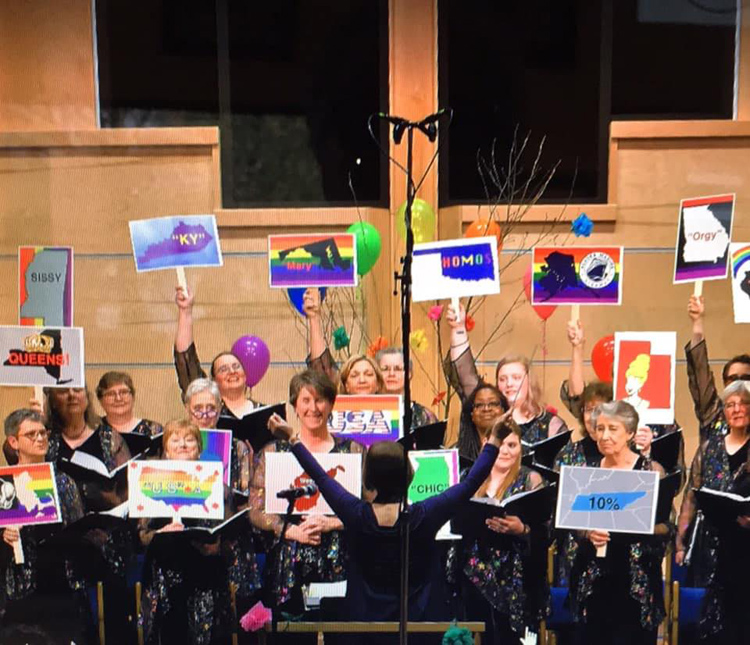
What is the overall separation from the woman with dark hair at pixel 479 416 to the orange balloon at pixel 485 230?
2.04 feet

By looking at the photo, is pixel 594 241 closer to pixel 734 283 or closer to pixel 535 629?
pixel 734 283

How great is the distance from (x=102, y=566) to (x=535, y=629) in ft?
5.68

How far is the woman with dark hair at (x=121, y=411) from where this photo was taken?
3623 mm

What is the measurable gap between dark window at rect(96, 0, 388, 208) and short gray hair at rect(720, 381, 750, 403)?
1.61 meters

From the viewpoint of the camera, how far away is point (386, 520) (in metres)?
2.93

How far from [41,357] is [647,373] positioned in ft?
8.20

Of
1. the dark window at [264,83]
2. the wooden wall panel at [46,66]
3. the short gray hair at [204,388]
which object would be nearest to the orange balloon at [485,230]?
the dark window at [264,83]

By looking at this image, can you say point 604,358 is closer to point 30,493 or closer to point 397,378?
point 397,378

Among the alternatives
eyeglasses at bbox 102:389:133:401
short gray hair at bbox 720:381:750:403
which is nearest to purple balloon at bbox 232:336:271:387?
eyeglasses at bbox 102:389:133:401

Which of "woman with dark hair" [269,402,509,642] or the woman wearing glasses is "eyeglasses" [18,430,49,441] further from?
"woman with dark hair" [269,402,509,642]

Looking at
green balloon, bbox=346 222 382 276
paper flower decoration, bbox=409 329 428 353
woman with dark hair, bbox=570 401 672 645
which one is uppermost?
green balloon, bbox=346 222 382 276

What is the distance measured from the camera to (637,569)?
3447 millimetres

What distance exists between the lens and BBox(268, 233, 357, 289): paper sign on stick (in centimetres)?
366

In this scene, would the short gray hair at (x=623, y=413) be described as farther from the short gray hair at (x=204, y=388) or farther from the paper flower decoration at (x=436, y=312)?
the short gray hair at (x=204, y=388)
